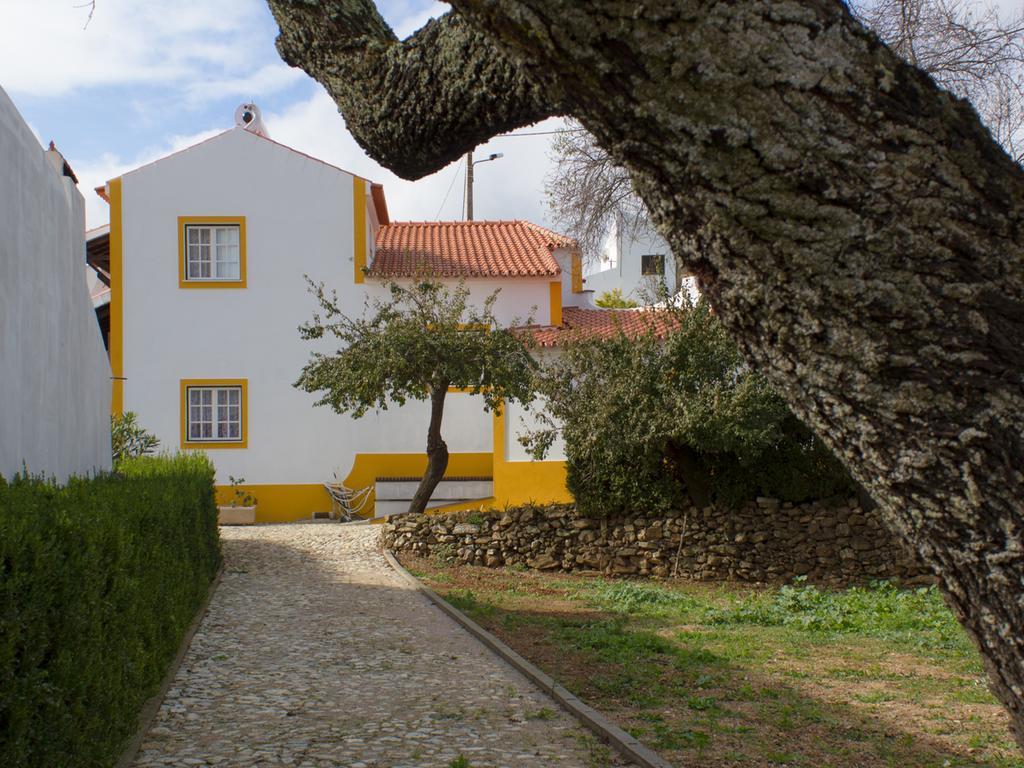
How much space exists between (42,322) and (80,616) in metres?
5.57

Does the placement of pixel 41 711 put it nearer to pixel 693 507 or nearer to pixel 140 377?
pixel 693 507

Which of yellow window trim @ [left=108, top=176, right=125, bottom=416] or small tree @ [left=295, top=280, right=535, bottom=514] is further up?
yellow window trim @ [left=108, top=176, right=125, bottom=416]

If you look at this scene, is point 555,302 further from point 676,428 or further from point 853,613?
point 853,613

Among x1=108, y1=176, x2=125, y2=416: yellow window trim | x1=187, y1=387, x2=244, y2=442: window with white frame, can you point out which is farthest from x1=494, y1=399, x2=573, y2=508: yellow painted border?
x1=108, y1=176, x2=125, y2=416: yellow window trim

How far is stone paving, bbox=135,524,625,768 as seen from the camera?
5773mm

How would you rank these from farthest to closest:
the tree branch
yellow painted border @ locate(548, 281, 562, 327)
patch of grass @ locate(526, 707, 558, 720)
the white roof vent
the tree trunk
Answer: the white roof vent
yellow painted border @ locate(548, 281, 562, 327)
the tree trunk
patch of grass @ locate(526, 707, 558, 720)
the tree branch

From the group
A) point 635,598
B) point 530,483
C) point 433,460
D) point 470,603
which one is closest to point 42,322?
point 470,603

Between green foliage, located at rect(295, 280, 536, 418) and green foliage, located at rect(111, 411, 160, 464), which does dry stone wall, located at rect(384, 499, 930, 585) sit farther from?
green foliage, located at rect(111, 411, 160, 464)

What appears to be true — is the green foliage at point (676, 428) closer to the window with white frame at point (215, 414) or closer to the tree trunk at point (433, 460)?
the tree trunk at point (433, 460)

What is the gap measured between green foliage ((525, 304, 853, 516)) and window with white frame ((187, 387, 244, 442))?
844 centimetres

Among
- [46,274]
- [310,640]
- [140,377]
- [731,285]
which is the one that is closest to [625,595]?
[310,640]

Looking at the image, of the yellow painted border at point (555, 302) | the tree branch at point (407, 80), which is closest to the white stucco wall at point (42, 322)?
the tree branch at point (407, 80)

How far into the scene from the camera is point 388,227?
25062 mm

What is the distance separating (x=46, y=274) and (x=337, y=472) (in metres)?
12.1
